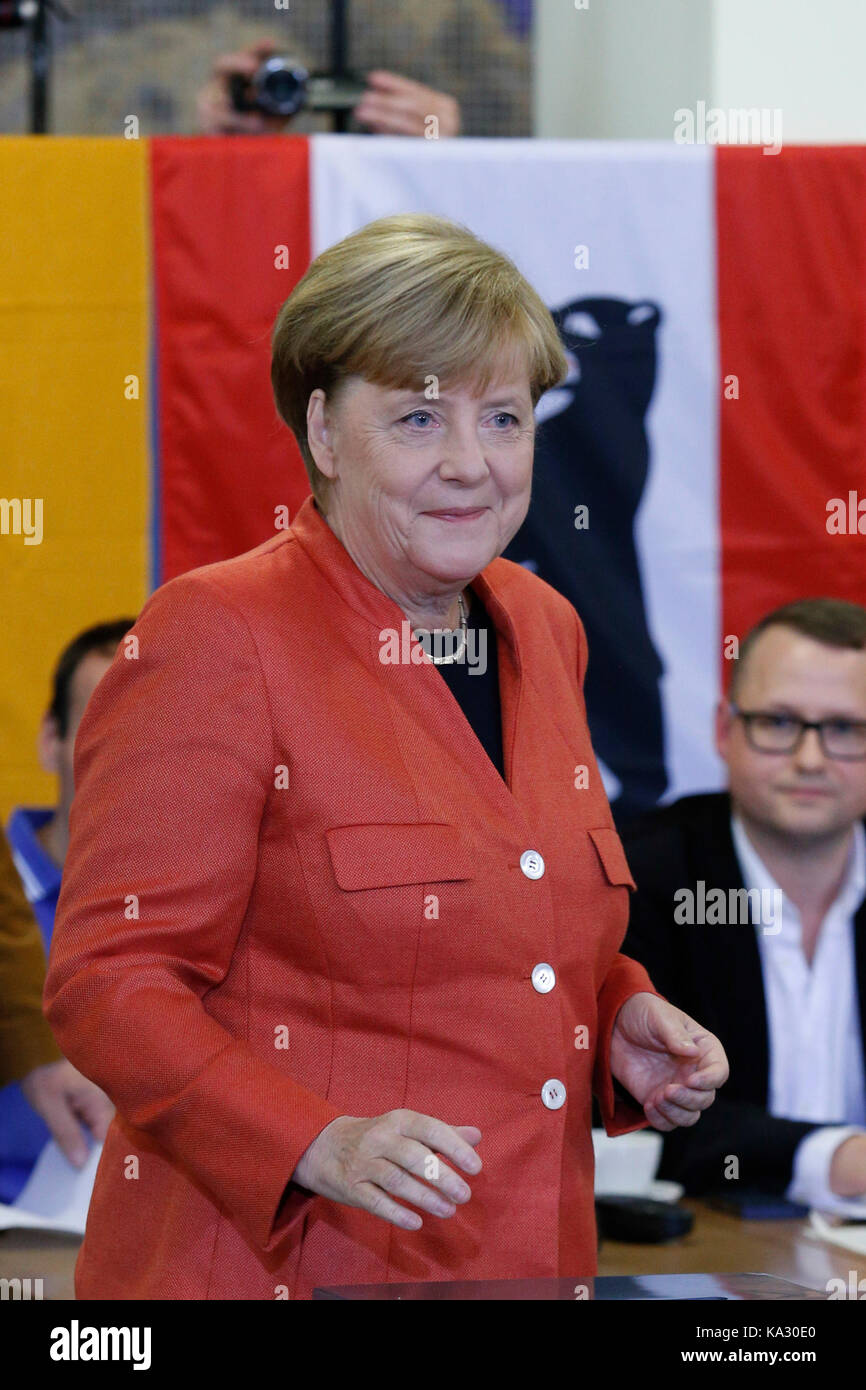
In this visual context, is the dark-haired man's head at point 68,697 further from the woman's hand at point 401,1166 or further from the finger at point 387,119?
the woman's hand at point 401,1166

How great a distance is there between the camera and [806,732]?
92.9 inches

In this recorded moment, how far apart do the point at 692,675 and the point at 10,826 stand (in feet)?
3.56

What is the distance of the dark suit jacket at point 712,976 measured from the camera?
2004mm

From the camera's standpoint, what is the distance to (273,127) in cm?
304

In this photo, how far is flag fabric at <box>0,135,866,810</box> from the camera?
8.38 ft

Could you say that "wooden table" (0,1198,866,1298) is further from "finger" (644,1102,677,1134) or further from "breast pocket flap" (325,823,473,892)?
"breast pocket flap" (325,823,473,892)

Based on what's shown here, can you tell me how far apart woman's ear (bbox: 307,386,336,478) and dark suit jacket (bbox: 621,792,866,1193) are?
1.07 meters

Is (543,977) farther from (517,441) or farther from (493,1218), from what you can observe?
(517,441)

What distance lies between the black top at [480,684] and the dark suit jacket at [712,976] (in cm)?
87

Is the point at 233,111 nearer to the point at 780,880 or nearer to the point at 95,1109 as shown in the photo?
the point at 780,880

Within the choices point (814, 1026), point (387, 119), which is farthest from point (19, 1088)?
point (387, 119)

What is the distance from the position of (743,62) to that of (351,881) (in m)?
2.24

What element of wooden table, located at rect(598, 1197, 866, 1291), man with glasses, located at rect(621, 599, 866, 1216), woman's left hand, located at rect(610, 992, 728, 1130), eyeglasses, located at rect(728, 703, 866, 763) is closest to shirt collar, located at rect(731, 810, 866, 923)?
man with glasses, located at rect(621, 599, 866, 1216)
